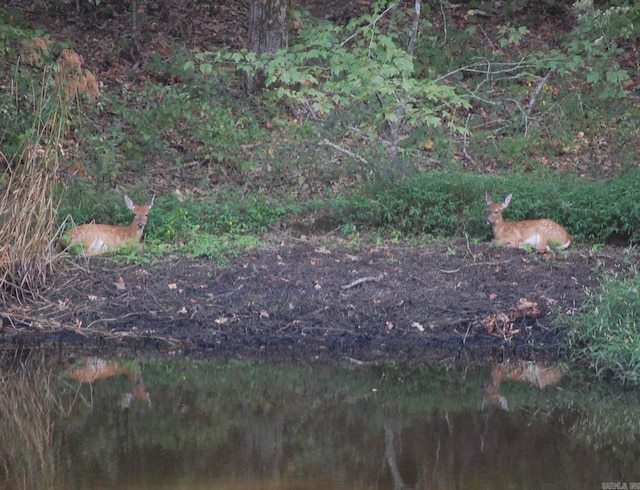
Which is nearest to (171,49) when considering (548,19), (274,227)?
(274,227)

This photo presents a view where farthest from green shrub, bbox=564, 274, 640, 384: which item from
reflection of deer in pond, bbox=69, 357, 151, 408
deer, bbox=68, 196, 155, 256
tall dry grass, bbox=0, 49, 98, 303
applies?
tall dry grass, bbox=0, 49, 98, 303

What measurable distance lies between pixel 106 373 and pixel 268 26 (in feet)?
28.3

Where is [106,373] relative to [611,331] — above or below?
below

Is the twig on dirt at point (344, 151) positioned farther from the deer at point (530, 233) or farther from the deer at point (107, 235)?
the deer at point (107, 235)

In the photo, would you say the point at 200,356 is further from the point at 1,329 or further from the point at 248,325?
the point at 1,329

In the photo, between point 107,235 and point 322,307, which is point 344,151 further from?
point 322,307

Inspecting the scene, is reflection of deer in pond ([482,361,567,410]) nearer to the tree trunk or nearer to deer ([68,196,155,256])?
deer ([68,196,155,256])

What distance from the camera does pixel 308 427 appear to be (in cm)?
792

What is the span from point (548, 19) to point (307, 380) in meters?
13.7

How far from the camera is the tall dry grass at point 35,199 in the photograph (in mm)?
10312

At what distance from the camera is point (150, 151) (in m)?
15.0

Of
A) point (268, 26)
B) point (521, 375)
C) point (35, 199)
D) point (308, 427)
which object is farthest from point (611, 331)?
point (268, 26)

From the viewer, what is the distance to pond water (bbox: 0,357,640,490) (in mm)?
6906

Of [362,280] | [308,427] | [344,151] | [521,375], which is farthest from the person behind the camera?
[344,151]
